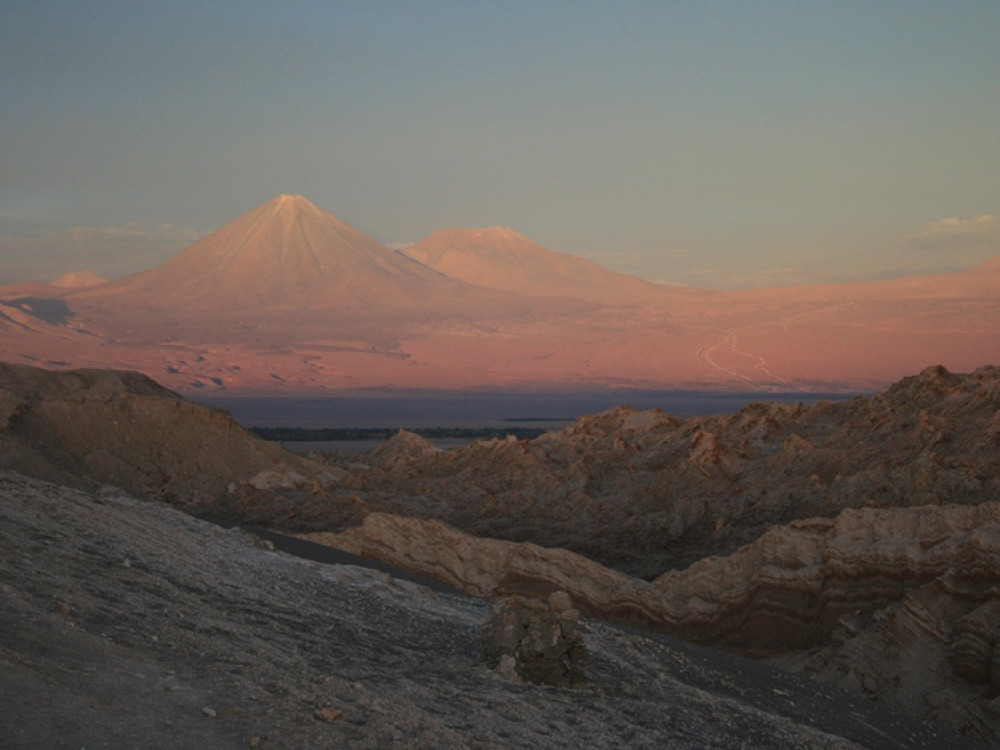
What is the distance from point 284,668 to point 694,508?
17324mm

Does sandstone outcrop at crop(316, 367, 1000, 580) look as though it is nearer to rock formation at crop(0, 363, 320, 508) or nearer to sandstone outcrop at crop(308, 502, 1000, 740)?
rock formation at crop(0, 363, 320, 508)

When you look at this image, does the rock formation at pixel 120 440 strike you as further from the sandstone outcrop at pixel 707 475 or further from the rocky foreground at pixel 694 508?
the sandstone outcrop at pixel 707 475

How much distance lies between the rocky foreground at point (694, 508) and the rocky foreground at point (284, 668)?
1.41ft

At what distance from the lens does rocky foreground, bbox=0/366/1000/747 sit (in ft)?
42.8

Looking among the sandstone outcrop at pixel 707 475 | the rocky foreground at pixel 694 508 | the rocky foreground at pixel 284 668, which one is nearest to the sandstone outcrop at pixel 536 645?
the rocky foreground at pixel 284 668

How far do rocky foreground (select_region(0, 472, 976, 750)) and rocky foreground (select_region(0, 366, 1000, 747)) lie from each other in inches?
16.9

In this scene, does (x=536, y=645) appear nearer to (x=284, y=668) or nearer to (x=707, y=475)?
(x=284, y=668)

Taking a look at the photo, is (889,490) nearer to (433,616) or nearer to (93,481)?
(433,616)

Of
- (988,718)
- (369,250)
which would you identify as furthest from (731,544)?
(369,250)

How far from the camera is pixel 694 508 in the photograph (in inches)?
952

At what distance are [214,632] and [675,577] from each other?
9.51 m

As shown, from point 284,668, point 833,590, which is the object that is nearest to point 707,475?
point 833,590

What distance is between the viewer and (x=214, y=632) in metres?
8.41

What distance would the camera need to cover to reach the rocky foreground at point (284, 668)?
637cm
